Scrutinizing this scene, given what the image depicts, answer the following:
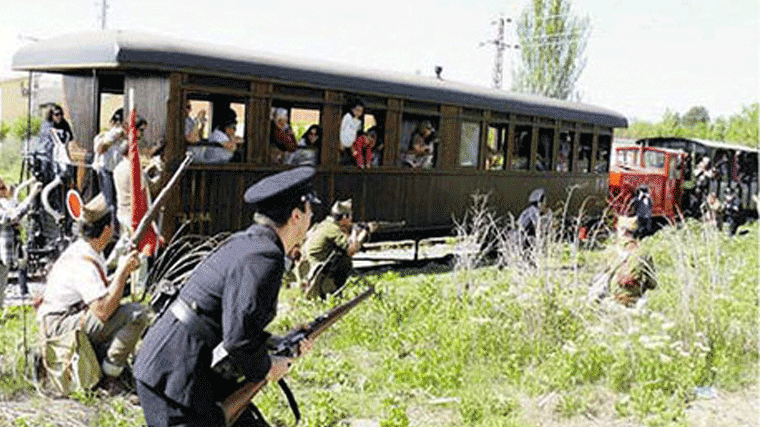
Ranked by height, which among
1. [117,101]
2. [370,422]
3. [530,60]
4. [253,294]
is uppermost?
[530,60]

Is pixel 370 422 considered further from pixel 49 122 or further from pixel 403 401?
pixel 49 122

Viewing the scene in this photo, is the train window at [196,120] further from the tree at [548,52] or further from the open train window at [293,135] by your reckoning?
the tree at [548,52]

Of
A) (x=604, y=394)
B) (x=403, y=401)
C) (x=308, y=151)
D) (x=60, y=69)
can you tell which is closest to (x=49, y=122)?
(x=60, y=69)

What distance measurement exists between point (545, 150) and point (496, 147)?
1.67 metres

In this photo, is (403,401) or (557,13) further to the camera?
(557,13)

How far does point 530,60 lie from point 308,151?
3094 centimetres

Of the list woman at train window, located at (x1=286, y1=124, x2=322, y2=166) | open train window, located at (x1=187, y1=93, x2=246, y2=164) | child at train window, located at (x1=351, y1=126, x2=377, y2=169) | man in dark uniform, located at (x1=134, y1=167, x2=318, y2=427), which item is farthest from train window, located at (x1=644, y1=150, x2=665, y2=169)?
man in dark uniform, located at (x1=134, y1=167, x2=318, y2=427)

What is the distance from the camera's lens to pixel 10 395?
5363 mm

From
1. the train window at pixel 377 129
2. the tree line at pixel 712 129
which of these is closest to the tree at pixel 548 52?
the tree line at pixel 712 129

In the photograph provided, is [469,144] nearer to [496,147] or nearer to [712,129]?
[496,147]

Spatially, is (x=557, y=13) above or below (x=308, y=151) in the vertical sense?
above

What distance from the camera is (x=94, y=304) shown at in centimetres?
520

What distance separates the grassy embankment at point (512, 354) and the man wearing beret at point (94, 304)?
36 cm

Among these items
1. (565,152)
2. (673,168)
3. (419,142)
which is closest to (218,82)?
(419,142)
